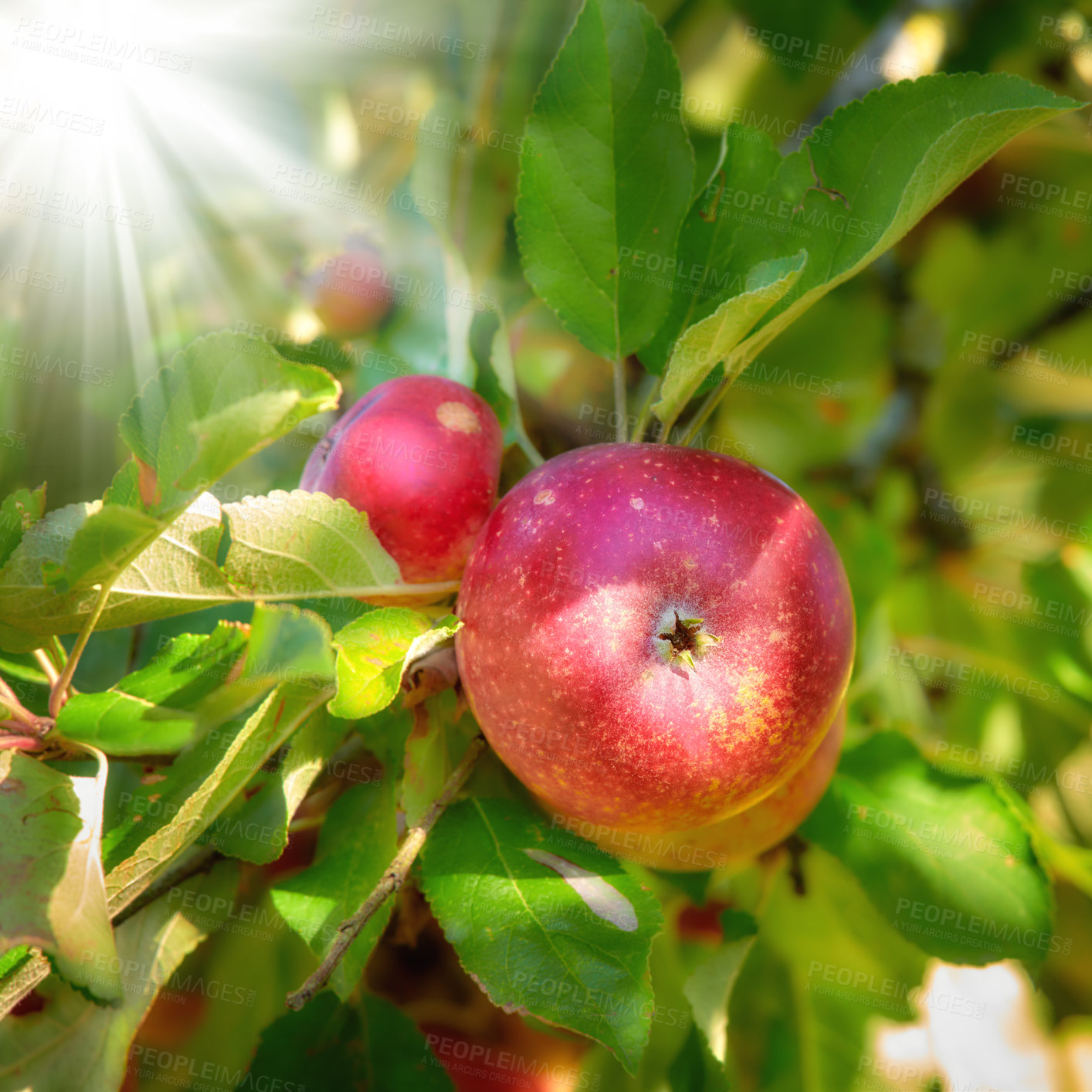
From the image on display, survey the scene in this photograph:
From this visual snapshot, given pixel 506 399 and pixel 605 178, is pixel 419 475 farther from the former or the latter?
pixel 605 178

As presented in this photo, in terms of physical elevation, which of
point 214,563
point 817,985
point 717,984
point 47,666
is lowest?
point 817,985

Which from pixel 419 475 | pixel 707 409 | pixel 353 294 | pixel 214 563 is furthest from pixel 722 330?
pixel 353 294

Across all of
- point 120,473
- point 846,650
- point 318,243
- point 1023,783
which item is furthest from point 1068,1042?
Result: point 318,243

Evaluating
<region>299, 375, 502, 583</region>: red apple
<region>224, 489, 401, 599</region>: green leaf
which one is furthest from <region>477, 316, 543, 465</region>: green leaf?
<region>224, 489, 401, 599</region>: green leaf

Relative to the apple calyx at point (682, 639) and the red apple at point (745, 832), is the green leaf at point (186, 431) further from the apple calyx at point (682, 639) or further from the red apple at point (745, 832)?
the red apple at point (745, 832)

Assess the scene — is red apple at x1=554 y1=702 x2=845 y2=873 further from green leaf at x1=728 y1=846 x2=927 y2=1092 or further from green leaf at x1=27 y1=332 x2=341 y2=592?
green leaf at x1=27 y1=332 x2=341 y2=592

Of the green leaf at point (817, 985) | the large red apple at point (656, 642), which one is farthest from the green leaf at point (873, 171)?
the green leaf at point (817, 985)
